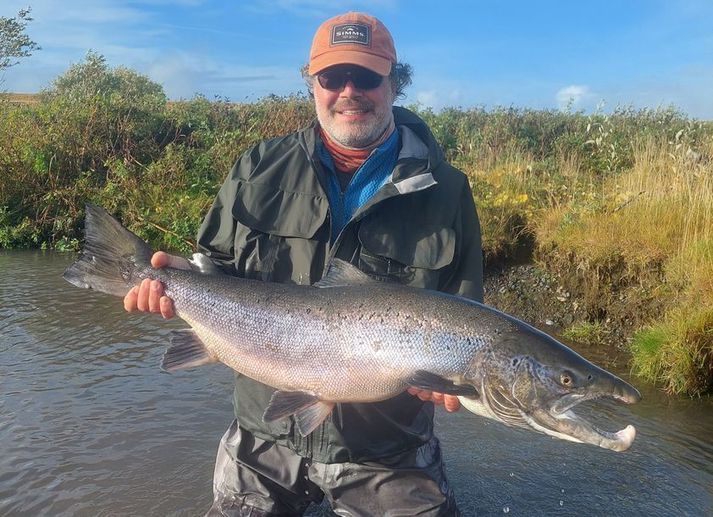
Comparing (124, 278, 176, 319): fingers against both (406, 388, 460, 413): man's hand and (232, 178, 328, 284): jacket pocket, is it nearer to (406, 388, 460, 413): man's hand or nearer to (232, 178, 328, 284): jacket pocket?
(232, 178, 328, 284): jacket pocket

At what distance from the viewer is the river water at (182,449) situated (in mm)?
4816

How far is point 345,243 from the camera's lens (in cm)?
340

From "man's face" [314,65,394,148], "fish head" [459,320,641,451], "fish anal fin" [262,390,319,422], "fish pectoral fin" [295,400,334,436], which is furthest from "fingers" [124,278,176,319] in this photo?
"fish head" [459,320,641,451]

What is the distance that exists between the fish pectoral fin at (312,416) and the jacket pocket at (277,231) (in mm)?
707

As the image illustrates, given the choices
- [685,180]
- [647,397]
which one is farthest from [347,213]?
[685,180]

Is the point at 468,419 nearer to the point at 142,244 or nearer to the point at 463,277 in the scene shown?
the point at 463,277

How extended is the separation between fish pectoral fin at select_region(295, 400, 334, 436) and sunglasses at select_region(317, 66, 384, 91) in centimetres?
179

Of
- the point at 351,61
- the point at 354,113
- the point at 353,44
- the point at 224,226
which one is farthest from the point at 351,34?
the point at 224,226

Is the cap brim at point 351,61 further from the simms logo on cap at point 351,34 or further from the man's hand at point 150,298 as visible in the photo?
the man's hand at point 150,298

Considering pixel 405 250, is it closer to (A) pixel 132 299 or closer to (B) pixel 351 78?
(B) pixel 351 78

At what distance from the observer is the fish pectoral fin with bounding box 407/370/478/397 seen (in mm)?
2755

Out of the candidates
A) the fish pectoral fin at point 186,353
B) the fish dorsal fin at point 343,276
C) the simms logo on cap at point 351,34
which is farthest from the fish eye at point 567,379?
the simms logo on cap at point 351,34

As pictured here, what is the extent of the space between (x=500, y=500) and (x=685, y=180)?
6.64 m

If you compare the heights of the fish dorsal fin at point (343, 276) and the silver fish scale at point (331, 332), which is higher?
the fish dorsal fin at point (343, 276)
